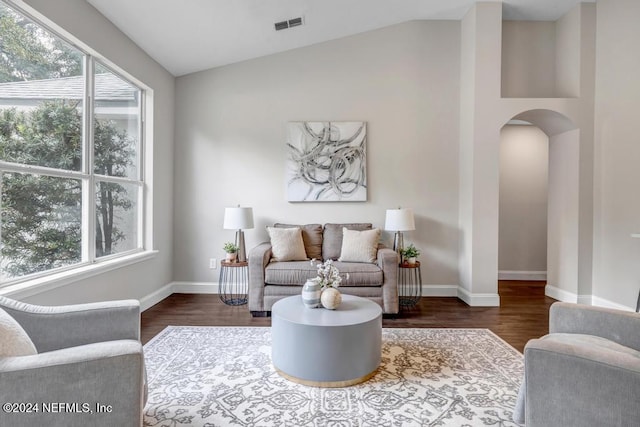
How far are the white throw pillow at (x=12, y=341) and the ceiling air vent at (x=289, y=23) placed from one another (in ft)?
11.8

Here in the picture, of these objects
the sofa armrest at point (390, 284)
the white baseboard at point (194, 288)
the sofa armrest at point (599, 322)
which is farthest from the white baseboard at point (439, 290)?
the white baseboard at point (194, 288)

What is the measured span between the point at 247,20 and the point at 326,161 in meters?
1.81

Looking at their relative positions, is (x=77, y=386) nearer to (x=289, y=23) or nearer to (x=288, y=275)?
(x=288, y=275)

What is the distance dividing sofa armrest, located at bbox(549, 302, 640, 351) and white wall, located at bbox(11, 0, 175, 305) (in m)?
3.35

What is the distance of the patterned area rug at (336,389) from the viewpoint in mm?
1785

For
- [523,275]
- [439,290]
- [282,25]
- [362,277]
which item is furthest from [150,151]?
[523,275]

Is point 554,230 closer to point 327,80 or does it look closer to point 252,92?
point 327,80

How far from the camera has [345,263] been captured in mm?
3637

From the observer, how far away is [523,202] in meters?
5.41

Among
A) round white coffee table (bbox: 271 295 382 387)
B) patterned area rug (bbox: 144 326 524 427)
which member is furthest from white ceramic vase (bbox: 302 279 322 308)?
patterned area rug (bbox: 144 326 524 427)

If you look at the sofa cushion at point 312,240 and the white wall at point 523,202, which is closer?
the sofa cushion at point 312,240

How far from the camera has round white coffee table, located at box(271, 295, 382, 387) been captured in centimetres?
205

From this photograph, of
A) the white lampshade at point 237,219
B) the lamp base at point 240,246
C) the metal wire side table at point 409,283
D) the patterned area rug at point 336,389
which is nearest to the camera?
the patterned area rug at point 336,389

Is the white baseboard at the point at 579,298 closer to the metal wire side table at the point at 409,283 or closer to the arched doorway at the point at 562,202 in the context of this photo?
the arched doorway at the point at 562,202
